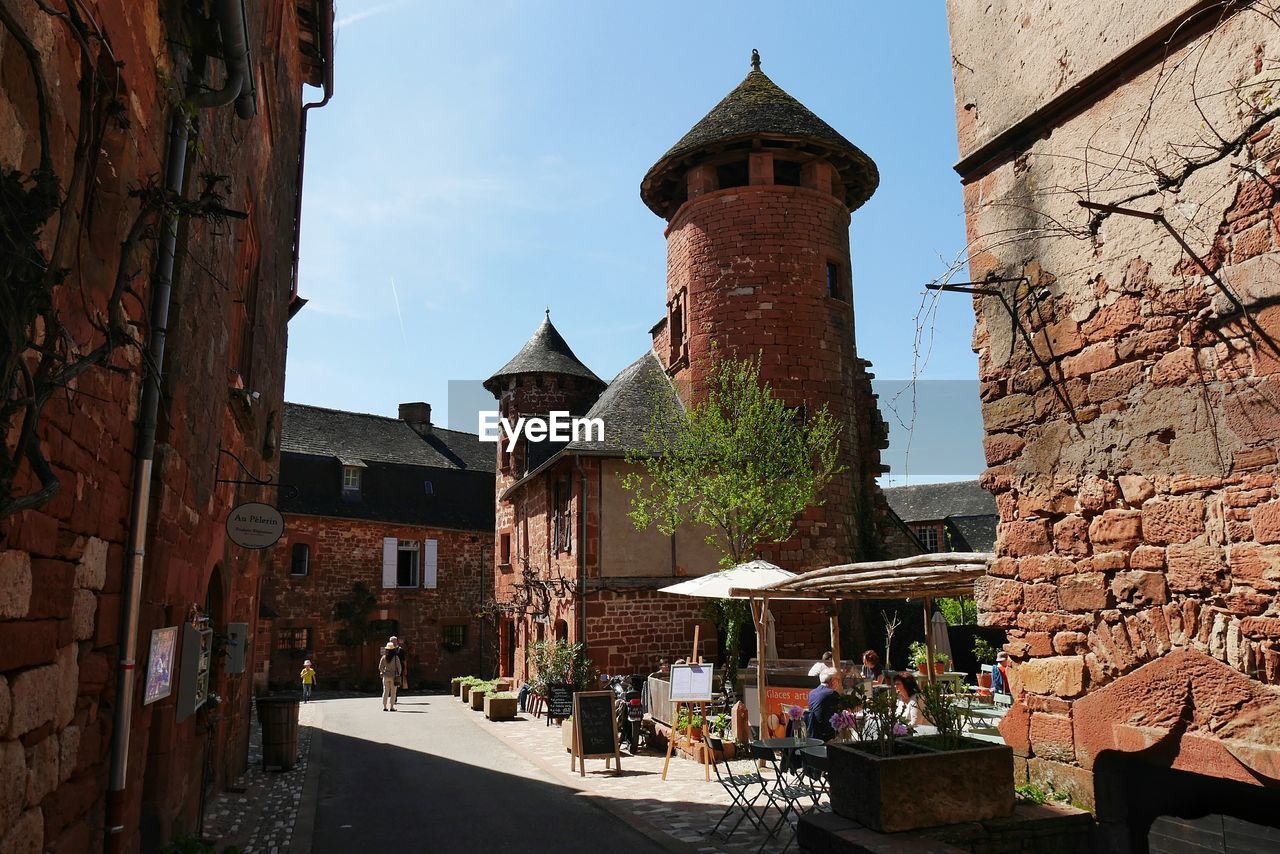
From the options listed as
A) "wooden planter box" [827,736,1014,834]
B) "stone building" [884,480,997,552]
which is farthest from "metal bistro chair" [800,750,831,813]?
"stone building" [884,480,997,552]

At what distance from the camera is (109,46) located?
3457 mm

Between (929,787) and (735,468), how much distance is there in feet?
37.6

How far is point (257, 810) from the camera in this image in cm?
857

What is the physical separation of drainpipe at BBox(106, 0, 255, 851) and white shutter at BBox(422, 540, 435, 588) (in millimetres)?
25672

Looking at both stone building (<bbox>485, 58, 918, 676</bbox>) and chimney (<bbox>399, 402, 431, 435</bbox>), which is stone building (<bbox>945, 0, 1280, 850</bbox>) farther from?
chimney (<bbox>399, 402, 431, 435</bbox>)

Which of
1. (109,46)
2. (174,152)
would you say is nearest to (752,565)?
(174,152)

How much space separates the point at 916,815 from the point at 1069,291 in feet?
10.2

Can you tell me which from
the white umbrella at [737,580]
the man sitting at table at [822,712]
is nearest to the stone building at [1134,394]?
the man sitting at table at [822,712]

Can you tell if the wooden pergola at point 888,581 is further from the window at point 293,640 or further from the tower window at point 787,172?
the window at point 293,640

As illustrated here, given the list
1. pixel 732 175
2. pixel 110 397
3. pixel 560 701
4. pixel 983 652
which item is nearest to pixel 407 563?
pixel 560 701

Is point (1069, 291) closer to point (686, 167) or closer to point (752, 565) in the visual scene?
point (752, 565)

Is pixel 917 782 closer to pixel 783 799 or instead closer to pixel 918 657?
pixel 783 799

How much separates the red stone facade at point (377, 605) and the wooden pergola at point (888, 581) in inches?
775

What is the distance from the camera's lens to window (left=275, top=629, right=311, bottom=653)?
2624cm
